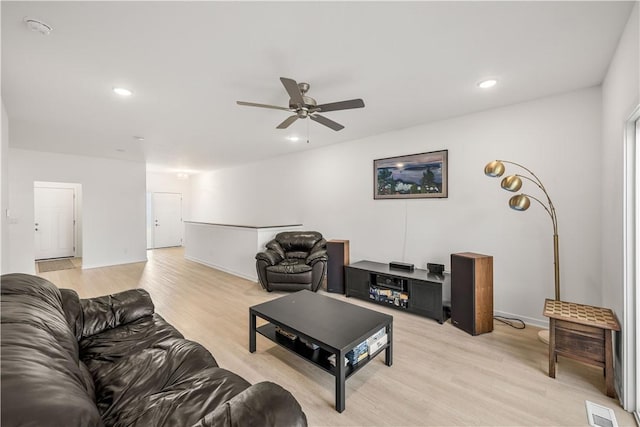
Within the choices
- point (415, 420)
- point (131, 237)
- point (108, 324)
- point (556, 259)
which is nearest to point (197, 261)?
point (131, 237)

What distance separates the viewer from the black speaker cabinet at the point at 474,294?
2885 mm

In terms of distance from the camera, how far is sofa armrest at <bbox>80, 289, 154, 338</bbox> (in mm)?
1981

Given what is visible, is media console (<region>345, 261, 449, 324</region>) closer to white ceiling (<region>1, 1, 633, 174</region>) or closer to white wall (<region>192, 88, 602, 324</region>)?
white wall (<region>192, 88, 602, 324</region>)

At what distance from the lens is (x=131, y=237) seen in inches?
266

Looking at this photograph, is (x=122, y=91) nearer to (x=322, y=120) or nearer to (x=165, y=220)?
(x=322, y=120)

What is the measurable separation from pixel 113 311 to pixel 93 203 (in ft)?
18.1

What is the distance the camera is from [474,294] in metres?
2.88

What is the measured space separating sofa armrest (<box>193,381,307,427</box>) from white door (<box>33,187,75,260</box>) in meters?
9.22

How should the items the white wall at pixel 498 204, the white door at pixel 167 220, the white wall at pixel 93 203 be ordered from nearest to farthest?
the white wall at pixel 498 204, the white wall at pixel 93 203, the white door at pixel 167 220

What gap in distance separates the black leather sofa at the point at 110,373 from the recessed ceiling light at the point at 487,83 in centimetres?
313

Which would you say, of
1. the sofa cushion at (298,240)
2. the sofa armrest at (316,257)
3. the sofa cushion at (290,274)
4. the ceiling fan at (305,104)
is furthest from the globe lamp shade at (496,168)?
the sofa cushion at (298,240)

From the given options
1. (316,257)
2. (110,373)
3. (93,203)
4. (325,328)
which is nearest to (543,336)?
(325,328)

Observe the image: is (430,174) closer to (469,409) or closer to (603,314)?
(603,314)

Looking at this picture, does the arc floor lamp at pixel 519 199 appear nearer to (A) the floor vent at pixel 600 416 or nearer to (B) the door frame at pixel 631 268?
(B) the door frame at pixel 631 268
